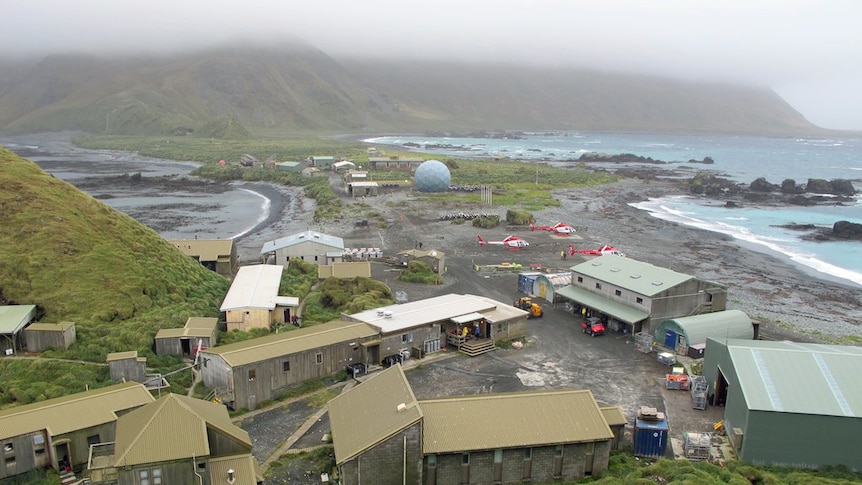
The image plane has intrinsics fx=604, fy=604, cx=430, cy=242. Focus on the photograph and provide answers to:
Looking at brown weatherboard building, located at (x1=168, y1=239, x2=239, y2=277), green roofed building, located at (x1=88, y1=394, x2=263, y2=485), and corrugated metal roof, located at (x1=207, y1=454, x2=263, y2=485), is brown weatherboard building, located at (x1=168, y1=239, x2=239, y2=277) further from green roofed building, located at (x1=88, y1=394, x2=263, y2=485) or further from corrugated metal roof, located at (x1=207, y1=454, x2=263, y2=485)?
corrugated metal roof, located at (x1=207, y1=454, x2=263, y2=485)

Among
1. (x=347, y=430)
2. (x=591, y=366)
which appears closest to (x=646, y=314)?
(x=591, y=366)

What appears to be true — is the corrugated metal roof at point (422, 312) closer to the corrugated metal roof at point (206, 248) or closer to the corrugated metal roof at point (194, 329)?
the corrugated metal roof at point (194, 329)

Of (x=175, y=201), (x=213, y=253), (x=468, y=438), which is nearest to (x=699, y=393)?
(x=468, y=438)

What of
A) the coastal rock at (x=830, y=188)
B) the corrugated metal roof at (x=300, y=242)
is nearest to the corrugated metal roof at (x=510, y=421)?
the corrugated metal roof at (x=300, y=242)

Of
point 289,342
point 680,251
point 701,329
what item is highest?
point 289,342

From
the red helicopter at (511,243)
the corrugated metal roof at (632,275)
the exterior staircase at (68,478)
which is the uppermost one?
the corrugated metal roof at (632,275)

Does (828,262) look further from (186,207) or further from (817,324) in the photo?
(186,207)

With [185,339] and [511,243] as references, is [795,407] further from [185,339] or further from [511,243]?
[511,243]
